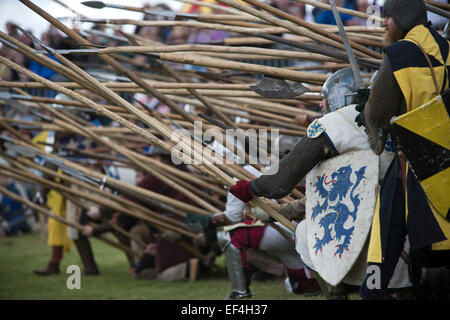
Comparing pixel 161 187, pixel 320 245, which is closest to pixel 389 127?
pixel 320 245

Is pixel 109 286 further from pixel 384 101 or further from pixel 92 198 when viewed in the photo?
pixel 384 101

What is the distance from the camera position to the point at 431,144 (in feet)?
9.79

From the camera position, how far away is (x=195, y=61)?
12.8 feet

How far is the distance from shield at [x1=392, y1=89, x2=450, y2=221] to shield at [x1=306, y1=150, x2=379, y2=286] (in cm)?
28

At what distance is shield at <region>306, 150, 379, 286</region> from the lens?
10.6 feet

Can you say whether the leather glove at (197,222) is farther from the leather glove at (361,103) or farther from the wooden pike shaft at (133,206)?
the leather glove at (361,103)

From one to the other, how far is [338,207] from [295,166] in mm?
284

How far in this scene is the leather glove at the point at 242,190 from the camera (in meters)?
3.71

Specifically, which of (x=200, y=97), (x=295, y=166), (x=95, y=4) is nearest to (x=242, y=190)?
(x=295, y=166)

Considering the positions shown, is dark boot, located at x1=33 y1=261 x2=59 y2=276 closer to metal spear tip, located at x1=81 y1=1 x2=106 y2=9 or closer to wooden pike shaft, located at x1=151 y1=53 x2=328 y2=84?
metal spear tip, located at x1=81 y1=1 x2=106 y2=9

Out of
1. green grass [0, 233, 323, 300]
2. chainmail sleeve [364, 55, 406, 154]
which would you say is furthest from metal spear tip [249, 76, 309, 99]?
green grass [0, 233, 323, 300]

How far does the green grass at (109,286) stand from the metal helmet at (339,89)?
7.20ft
